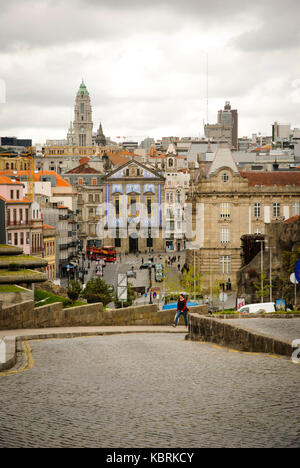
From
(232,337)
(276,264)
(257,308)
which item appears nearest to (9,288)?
(232,337)

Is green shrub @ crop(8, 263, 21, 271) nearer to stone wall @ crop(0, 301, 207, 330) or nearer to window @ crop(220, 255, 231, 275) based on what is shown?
stone wall @ crop(0, 301, 207, 330)

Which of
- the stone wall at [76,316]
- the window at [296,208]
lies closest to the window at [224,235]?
the window at [296,208]

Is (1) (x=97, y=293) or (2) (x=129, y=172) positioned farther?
(2) (x=129, y=172)

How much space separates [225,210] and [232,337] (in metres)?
73.8

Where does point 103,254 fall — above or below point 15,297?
below

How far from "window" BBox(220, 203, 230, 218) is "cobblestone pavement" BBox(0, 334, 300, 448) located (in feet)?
248

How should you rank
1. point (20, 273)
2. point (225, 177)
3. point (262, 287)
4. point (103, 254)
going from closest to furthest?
1. point (20, 273)
2. point (262, 287)
3. point (225, 177)
4. point (103, 254)

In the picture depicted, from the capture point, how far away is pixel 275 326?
26312 mm

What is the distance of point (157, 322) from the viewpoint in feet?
116

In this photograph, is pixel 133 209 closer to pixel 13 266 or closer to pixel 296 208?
pixel 296 208

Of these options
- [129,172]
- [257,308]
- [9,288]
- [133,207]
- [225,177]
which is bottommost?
[257,308]

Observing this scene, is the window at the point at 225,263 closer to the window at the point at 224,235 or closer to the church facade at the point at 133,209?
the window at the point at 224,235

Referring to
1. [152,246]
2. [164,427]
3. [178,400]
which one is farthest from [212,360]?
[152,246]

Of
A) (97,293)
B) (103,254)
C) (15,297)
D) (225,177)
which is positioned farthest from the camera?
(103,254)
